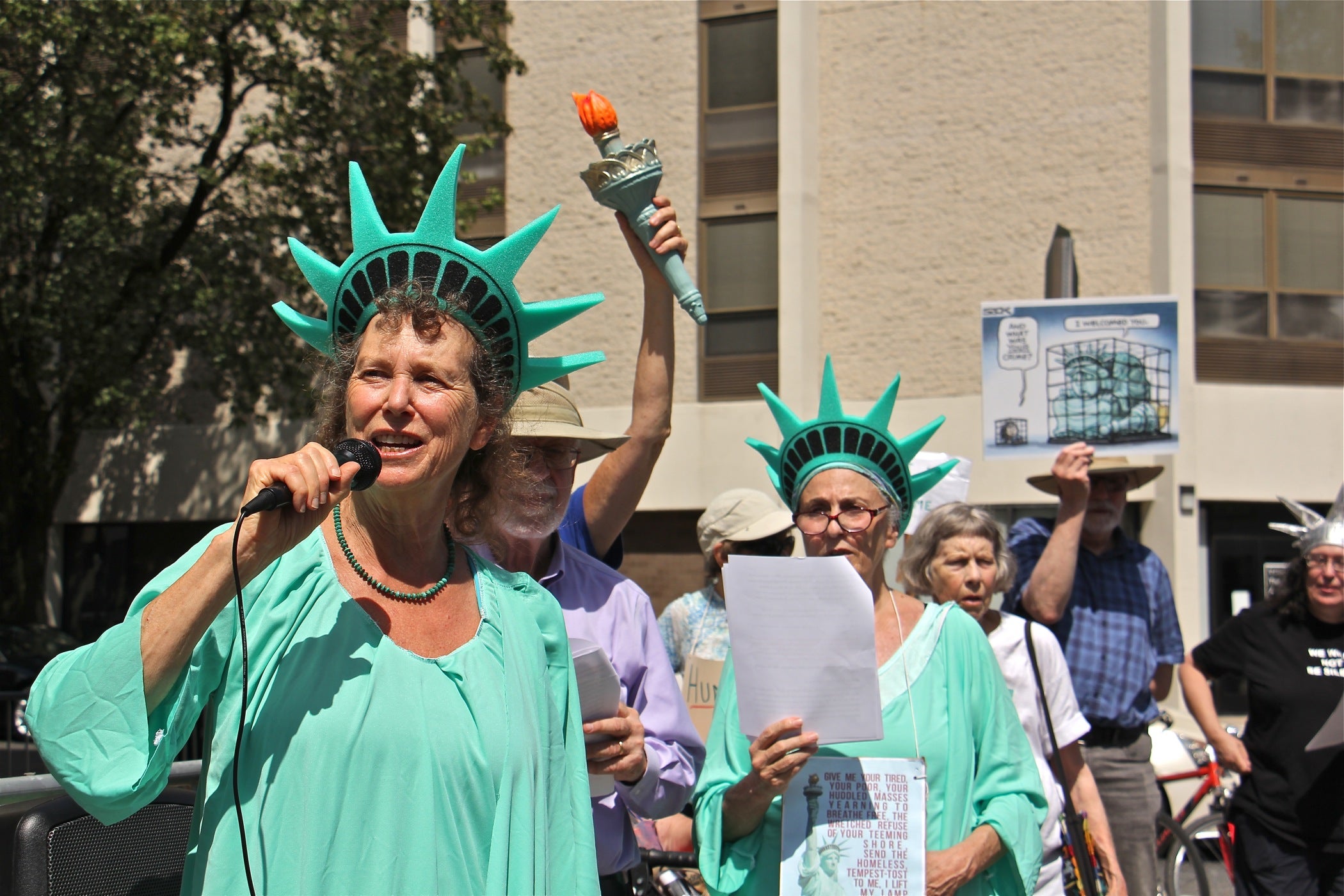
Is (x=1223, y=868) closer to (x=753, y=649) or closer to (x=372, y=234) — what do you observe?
(x=753, y=649)

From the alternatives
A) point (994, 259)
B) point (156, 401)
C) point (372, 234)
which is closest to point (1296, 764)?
point (372, 234)

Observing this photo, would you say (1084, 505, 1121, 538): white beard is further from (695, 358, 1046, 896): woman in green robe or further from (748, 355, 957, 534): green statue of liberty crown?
(695, 358, 1046, 896): woman in green robe

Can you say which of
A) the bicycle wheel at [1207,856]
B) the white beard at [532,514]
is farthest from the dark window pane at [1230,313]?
the white beard at [532,514]

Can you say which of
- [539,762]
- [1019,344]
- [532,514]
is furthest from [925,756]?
[1019,344]

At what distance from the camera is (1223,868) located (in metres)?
7.98

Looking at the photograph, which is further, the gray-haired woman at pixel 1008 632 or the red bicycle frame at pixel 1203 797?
the red bicycle frame at pixel 1203 797

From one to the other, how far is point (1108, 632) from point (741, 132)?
13.3 meters

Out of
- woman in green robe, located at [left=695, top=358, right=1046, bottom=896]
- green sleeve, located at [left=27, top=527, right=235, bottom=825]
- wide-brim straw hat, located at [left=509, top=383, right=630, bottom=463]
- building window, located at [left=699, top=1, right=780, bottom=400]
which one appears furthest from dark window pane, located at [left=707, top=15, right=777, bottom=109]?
green sleeve, located at [left=27, top=527, right=235, bottom=825]

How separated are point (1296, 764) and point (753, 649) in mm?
3222

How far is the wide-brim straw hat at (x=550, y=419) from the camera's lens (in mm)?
3246

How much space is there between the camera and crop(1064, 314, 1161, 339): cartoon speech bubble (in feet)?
20.5

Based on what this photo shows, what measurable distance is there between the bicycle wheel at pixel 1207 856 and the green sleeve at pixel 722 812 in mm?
4270

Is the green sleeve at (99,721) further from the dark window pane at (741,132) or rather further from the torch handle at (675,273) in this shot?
the dark window pane at (741,132)

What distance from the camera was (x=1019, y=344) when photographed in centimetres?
643
